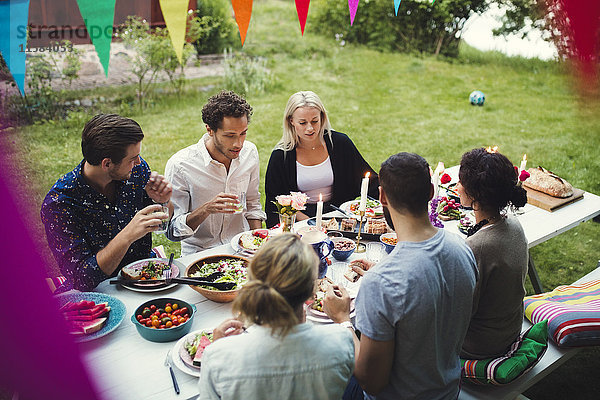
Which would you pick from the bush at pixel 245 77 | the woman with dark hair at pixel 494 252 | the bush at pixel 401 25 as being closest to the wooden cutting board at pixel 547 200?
the woman with dark hair at pixel 494 252

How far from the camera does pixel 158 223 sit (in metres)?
2.54

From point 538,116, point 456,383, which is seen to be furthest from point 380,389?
point 538,116

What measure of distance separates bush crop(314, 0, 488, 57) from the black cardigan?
22.1 ft

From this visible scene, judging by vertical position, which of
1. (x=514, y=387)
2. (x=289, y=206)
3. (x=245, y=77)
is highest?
(x=245, y=77)

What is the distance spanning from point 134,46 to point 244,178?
472cm

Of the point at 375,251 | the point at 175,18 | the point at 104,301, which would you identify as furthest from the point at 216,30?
the point at 104,301

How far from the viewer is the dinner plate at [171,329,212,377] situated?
1.99 m

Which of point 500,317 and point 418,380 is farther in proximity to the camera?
point 500,317

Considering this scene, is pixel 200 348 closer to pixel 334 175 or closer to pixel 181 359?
pixel 181 359

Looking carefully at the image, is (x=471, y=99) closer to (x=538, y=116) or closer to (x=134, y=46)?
(x=538, y=116)

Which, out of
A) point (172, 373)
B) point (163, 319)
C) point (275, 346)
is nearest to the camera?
point (275, 346)

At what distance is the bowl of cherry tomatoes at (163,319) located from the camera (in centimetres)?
219

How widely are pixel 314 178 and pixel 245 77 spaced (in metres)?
4.66

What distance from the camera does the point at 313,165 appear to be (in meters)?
3.94
